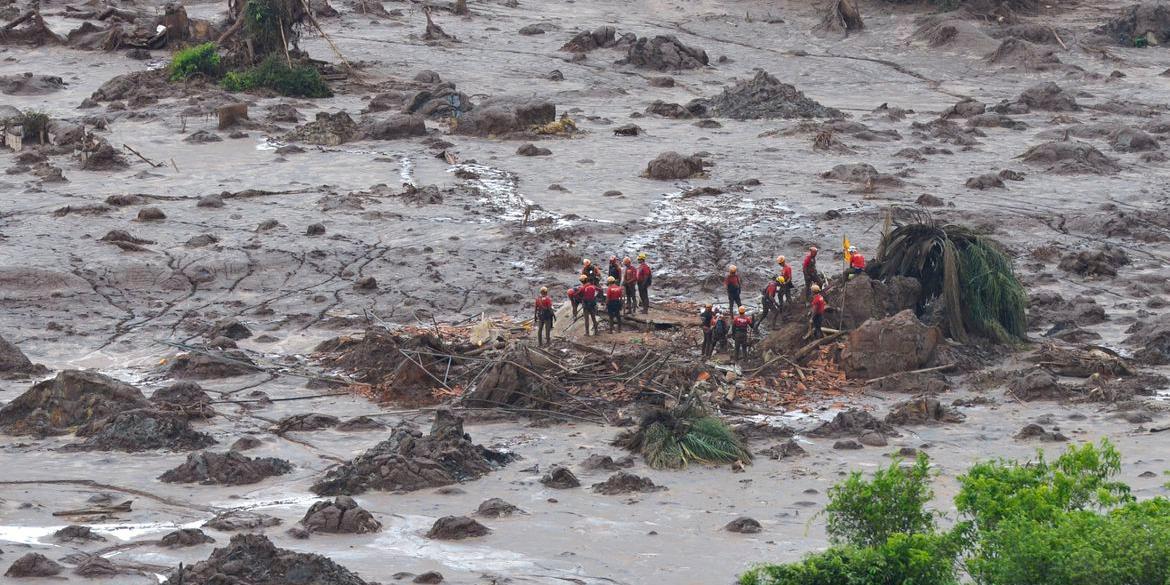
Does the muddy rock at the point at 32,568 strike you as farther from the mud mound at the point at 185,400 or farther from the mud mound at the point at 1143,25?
the mud mound at the point at 1143,25

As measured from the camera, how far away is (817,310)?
19547mm

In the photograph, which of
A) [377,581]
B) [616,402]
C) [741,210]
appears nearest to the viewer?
[377,581]

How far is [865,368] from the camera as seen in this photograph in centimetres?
1902

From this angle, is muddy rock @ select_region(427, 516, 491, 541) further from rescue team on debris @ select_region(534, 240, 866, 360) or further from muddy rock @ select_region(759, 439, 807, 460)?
rescue team on debris @ select_region(534, 240, 866, 360)

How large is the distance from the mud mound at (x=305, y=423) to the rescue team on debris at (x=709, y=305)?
3.13m

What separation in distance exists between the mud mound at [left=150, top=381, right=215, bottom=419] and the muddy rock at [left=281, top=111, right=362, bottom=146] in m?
13.7

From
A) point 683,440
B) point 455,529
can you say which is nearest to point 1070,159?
point 683,440

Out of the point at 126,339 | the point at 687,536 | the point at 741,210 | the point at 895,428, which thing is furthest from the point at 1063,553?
the point at 741,210

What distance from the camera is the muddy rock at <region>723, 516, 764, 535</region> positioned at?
13.8m

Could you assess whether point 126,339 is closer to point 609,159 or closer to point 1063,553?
point 609,159

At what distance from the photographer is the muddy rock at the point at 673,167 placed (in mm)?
28891

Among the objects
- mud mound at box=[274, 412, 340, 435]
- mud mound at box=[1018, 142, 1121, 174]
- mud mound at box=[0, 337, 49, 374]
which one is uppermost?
mud mound at box=[1018, 142, 1121, 174]

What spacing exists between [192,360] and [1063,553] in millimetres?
12951

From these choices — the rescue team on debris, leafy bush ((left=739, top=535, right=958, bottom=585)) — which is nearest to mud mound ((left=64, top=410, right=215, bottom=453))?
the rescue team on debris
